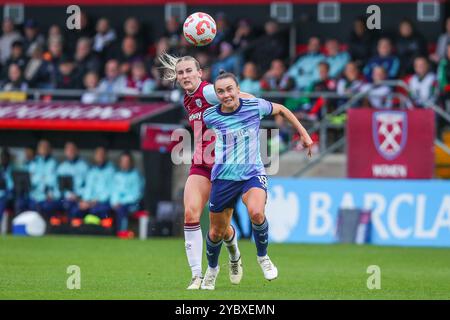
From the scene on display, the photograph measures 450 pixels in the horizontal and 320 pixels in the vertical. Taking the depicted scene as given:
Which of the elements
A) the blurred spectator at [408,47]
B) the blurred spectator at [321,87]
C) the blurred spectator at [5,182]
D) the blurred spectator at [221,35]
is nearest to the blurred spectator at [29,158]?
the blurred spectator at [5,182]

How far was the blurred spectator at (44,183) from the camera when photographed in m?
22.5

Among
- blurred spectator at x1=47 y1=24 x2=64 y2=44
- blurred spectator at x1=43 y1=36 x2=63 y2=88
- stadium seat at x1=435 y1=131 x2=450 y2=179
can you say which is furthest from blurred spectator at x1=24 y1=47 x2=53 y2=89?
stadium seat at x1=435 y1=131 x2=450 y2=179

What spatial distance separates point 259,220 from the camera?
11.5 meters

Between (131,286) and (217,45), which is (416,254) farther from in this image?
(217,45)

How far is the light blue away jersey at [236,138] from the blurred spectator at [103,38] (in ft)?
45.6

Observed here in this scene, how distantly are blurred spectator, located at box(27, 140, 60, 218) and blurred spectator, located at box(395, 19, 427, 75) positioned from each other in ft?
23.6

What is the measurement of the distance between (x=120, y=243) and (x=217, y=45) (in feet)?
20.9

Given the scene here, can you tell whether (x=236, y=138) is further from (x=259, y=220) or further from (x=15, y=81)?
(x=15, y=81)

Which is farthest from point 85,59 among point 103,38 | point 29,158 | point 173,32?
point 29,158

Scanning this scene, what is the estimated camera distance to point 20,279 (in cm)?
1241

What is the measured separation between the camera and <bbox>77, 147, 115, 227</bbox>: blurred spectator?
22.0m

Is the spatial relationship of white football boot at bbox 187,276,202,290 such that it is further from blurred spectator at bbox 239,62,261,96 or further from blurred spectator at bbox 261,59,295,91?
blurred spectator at bbox 261,59,295,91

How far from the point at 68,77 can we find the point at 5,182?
288 centimetres

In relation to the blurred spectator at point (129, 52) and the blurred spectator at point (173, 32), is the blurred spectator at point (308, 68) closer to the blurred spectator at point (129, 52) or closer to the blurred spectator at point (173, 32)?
the blurred spectator at point (173, 32)
